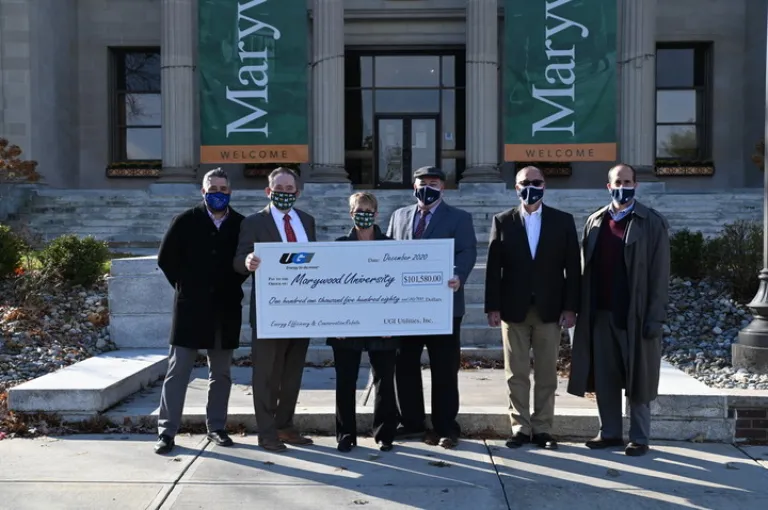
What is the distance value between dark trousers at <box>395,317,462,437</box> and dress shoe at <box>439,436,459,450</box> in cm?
4

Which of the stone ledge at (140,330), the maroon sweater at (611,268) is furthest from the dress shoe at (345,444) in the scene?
the stone ledge at (140,330)

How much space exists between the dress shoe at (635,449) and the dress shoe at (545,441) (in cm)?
56

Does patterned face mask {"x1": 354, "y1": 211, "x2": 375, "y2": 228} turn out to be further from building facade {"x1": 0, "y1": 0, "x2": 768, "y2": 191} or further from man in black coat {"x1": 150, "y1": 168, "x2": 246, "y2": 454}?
building facade {"x1": 0, "y1": 0, "x2": 768, "y2": 191}

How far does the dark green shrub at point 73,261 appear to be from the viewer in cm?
1053

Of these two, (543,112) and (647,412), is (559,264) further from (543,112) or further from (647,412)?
(543,112)

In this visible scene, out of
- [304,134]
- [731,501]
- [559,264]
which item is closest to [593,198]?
[304,134]

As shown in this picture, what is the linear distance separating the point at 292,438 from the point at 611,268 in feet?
9.52

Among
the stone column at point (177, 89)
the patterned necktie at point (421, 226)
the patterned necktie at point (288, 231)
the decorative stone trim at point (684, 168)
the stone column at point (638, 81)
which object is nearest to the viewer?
the patterned necktie at point (288, 231)

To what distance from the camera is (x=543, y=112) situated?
20.7m

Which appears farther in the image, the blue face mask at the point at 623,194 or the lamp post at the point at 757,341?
the lamp post at the point at 757,341

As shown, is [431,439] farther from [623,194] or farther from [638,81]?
[638,81]

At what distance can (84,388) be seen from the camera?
6.62 m

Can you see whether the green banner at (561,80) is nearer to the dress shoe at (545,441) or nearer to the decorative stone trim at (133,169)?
the decorative stone trim at (133,169)

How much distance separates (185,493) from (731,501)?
3568 mm
